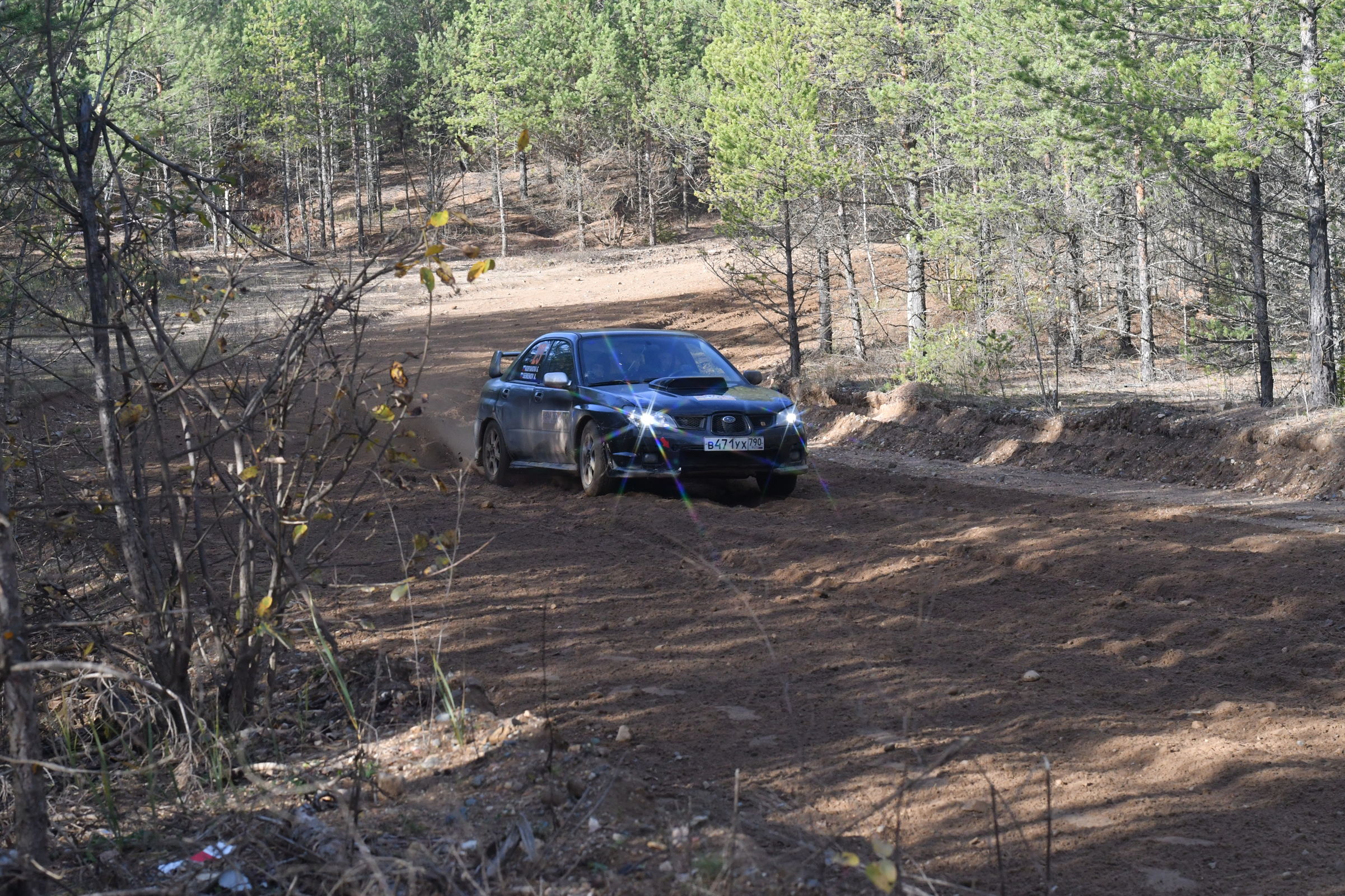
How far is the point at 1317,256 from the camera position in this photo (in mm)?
13781

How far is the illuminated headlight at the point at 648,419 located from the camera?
10523 mm

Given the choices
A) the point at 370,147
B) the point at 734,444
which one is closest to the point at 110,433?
the point at 734,444

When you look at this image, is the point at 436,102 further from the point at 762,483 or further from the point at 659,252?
the point at 762,483

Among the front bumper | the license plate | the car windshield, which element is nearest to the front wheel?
the front bumper

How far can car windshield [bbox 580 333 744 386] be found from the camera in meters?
11.5

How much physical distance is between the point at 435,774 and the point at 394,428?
57.2 inches

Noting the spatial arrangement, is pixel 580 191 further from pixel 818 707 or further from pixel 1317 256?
pixel 818 707

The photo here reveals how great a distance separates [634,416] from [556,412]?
4.09 ft

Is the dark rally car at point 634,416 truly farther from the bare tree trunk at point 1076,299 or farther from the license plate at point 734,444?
the bare tree trunk at point 1076,299

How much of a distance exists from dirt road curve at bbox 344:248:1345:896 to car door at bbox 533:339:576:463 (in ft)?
3.58

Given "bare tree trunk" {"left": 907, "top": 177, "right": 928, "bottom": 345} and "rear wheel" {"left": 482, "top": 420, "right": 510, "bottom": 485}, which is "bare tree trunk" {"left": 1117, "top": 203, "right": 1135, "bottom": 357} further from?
"rear wheel" {"left": 482, "top": 420, "right": 510, "bottom": 485}

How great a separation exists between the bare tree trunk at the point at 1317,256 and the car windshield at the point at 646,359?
6.96m

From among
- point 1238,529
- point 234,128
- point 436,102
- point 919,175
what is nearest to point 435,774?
point 1238,529

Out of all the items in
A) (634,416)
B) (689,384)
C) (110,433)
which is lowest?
(634,416)
